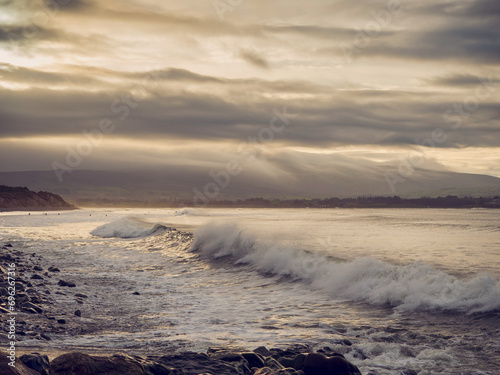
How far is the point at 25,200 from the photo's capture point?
16512 centimetres

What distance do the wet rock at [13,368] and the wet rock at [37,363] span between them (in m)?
0.15

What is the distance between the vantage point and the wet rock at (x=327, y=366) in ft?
30.5

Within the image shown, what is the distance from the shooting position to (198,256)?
1367 inches

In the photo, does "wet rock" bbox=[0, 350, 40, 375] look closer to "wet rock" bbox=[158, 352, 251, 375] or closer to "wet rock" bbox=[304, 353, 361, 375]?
"wet rock" bbox=[158, 352, 251, 375]

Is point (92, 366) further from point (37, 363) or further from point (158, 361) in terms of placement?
point (158, 361)

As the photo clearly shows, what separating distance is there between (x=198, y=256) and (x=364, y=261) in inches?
641

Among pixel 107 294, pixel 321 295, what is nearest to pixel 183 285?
pixel 107 294

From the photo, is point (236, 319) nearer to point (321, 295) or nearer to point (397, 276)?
point (321, 295)

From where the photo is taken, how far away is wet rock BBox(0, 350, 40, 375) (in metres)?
7.55

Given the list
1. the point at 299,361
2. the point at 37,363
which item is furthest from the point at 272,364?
the point at 37,363

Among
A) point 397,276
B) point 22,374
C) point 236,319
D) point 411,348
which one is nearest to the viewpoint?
point 22,374

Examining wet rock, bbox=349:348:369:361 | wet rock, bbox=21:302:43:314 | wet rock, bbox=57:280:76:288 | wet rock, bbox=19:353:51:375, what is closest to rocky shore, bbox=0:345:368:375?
wet rock, bbox=19:353:51:375

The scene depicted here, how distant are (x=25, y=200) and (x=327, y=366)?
6895 inches

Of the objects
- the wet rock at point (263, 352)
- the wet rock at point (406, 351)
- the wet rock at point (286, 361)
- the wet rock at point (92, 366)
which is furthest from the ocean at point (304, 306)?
the wet rock at point (92, 366)
